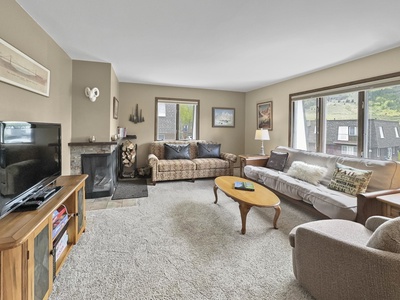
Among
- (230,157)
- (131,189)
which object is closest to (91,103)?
(131,189)

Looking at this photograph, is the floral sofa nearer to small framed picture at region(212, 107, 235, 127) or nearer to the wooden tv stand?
small framed picture at region(212, 107, 235, 127)

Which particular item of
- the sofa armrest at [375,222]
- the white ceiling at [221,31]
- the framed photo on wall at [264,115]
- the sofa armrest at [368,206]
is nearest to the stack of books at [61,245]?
the white ceiling at [221,31]

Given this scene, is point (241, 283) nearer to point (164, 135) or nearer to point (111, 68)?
point (111, 68)

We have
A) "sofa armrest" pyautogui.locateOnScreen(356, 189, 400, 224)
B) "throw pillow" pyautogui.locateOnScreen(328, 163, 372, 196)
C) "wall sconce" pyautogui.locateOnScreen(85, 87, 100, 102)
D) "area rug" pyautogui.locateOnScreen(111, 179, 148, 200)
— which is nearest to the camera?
"sofa armrest" pyautogui.locateOnScreen(356, 189, 400, 224)

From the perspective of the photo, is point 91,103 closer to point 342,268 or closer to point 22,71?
point 22,71

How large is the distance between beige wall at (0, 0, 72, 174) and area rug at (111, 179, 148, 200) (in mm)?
917

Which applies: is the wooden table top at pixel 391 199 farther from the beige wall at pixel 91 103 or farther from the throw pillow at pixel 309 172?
the beige wall at pixel 91 103

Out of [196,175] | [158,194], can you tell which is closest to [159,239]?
[158,194]

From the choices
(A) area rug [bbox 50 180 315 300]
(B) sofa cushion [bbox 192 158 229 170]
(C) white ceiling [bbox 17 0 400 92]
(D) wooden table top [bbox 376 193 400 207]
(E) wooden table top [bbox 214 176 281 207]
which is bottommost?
(A) area rug [bbox 50 180 315 300]

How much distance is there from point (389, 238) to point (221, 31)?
2.39 metres

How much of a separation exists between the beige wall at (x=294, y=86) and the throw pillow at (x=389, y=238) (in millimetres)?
2584

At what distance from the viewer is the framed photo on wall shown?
4.97 m

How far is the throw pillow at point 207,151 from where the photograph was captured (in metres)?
5.09

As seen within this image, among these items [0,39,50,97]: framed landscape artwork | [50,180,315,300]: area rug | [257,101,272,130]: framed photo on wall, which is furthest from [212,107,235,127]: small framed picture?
[0,39,50,97]: framed landscape artwork
